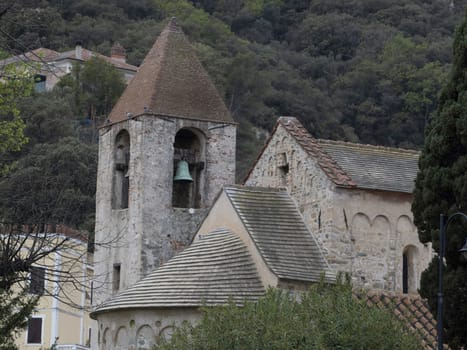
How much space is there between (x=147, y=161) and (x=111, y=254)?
10.3 ft

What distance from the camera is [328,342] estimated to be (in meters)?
19.4

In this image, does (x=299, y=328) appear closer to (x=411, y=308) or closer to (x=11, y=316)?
(x=11, y=316)

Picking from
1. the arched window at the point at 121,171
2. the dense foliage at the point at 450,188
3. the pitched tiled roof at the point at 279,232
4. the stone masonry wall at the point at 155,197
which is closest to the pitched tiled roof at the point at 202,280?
the pitched tiled roof at the point at 279,232

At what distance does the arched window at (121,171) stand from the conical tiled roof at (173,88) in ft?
2.06

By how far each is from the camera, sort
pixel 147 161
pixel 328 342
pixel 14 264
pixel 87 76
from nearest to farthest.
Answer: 1. pixel 14 264
2. pixel 328 342
3. pixel 147 161
4. pixel 87 76

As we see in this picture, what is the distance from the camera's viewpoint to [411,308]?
27.6 metres

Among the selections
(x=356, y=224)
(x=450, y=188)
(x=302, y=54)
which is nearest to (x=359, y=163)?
(x=356, y=224)

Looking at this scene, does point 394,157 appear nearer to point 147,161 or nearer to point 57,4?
point 147,161

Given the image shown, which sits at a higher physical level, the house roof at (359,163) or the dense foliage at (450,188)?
the house roof at (359,163)

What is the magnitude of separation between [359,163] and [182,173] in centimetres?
760

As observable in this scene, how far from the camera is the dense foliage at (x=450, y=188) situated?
70.1ft

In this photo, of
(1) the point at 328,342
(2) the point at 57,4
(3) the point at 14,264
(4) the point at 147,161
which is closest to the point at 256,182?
(4) the point at 147,161

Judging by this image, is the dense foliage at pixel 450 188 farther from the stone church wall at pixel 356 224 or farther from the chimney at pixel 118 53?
the chimney at pixel 118 53

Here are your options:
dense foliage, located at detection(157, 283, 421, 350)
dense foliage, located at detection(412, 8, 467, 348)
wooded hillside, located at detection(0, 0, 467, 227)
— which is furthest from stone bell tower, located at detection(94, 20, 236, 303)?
wooded hillside, located at detection(0, 0, 467, 227)
